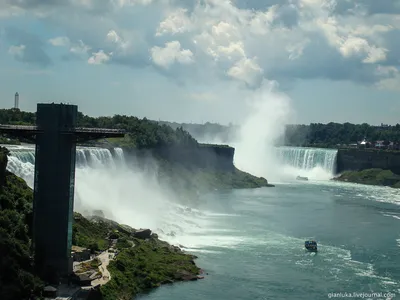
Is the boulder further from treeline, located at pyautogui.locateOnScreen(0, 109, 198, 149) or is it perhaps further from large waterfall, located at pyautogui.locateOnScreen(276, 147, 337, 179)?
large waterfall, located at pyautogui.locateOnScreen(276, 147, 337, 179)

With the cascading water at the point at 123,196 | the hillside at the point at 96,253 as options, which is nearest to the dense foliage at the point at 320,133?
the cascading water at the point at 123,196

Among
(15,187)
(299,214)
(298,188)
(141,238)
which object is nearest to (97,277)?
(15,187)

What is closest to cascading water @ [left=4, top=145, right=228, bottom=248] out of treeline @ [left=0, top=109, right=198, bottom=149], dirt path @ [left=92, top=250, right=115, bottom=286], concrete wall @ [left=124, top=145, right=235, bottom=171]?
dirt path @ [left=92, top=250, right=115, bottom=286]

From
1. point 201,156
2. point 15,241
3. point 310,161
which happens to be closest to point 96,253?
point 15,241

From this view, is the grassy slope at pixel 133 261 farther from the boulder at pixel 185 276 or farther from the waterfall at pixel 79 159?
the waterfall at pixel 79 159

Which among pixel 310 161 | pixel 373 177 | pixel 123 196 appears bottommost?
pixel 123 196

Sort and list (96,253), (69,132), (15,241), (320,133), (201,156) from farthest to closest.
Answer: (320,133), (201,156), (96,253), (69,132), (15,241)

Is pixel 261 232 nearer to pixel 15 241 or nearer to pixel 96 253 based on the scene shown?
pixel 96 253
